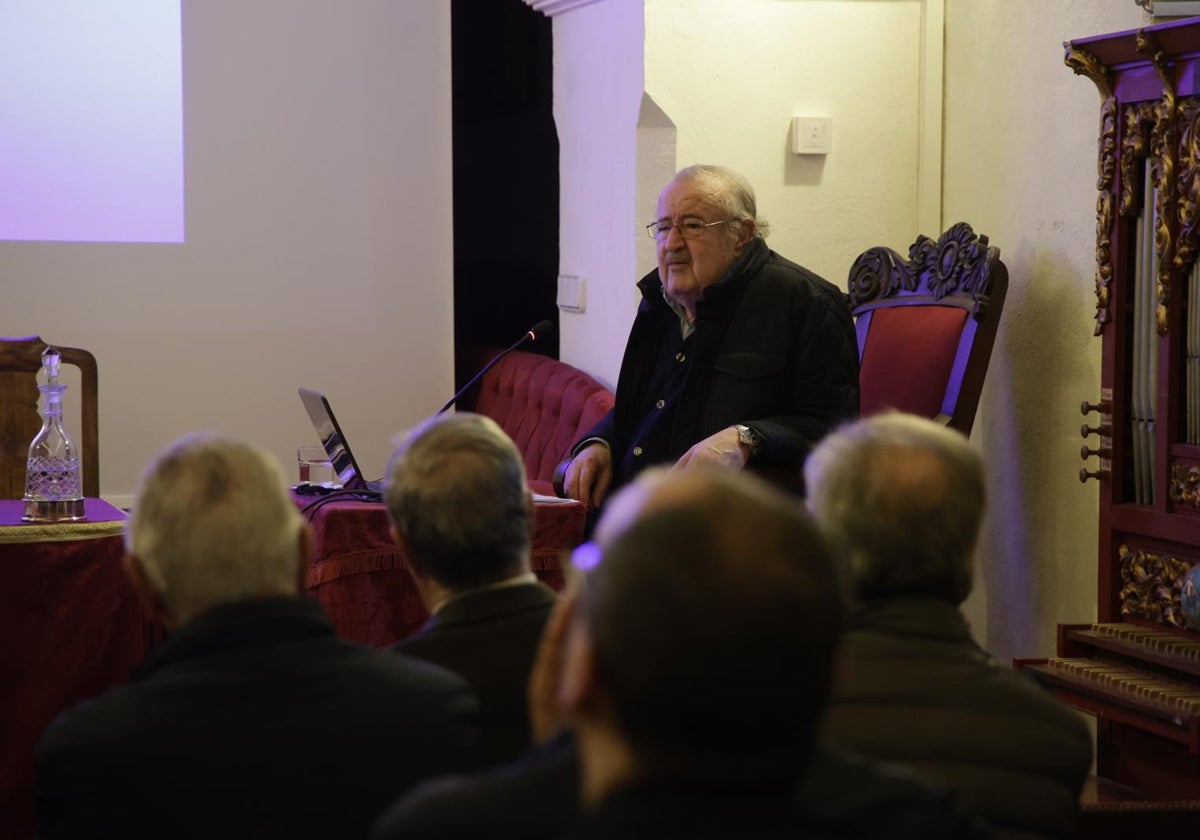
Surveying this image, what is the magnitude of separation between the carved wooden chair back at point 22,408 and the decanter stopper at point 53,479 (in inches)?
25.8

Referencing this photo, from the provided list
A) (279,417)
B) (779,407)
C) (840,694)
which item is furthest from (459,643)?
(279,417)

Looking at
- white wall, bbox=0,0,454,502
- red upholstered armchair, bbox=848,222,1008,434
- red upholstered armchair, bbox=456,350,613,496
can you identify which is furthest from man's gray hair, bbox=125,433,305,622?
white wall, bbox=0,0,454,502

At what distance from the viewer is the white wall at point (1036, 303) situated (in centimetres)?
389

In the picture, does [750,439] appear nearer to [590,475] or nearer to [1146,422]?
[590,475]

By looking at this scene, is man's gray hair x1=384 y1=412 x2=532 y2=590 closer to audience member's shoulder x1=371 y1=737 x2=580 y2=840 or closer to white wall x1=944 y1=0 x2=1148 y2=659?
audience member's shoulder x1=371 y1=737 x2=580 y2=840

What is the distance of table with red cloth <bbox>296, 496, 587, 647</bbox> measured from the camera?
3.71 metres

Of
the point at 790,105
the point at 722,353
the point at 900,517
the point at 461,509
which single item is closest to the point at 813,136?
the point at 790,105

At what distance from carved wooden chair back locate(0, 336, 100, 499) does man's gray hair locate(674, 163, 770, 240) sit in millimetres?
1630

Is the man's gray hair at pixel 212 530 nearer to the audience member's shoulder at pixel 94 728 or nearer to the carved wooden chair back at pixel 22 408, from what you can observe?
the audience member's shoulder at pixel 94 728

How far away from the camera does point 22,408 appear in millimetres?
4172

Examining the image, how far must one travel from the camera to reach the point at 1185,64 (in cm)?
312

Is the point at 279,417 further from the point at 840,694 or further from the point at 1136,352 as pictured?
the point at 840,694

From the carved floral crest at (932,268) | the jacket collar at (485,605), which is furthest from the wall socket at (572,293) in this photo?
the jacket collar at (485,605)

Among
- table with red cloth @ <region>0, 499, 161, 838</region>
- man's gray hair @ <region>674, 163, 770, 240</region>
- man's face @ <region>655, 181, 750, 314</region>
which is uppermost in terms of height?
man's gray hair @ <region>674, 163, 770, 240</region>
